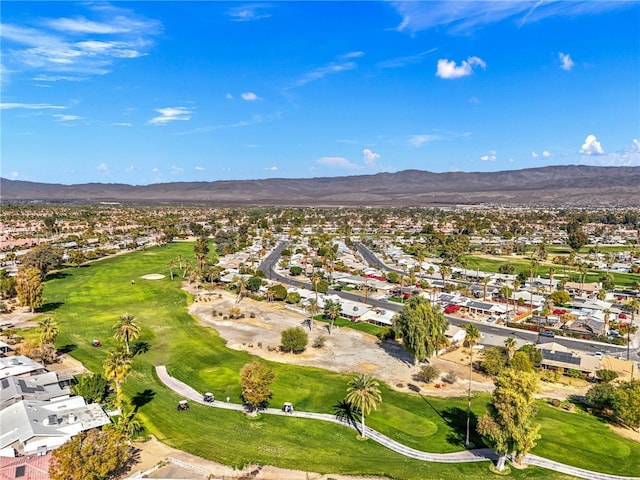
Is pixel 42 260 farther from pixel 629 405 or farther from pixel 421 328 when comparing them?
pixel 629 405

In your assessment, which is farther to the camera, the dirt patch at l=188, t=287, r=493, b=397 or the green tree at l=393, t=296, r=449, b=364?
the green tree at l=393, t=296, r=449, b=364

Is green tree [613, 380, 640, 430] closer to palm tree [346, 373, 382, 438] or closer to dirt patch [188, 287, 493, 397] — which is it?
dirt patch [188, 287, 493, 397]

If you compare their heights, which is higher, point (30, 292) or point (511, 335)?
point (30, 292)

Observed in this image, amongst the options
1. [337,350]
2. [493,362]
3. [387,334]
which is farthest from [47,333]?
[493,362]

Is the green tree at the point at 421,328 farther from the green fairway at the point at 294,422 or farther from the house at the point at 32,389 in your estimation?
the house at the point at 32,389

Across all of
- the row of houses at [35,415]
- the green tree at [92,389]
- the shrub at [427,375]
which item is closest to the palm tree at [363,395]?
the shrub at [427,375]

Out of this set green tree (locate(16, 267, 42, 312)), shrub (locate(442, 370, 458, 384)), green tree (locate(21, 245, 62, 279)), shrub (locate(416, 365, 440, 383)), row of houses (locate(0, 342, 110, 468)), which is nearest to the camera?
row of houses (locate(0, 342, 110, 468))

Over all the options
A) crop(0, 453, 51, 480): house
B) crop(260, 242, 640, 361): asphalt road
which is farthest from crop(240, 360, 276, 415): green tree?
crop(260, 242, 640, 361): asphalt road

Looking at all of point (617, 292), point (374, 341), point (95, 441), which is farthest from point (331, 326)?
point (617, 292)
